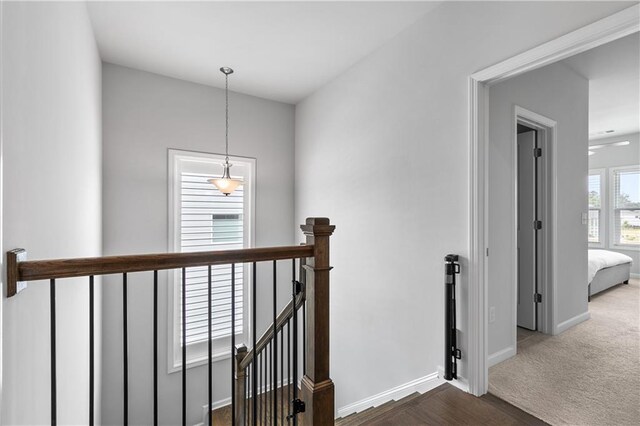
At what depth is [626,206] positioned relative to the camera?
234 inches

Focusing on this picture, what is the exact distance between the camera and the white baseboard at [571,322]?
3145 millimetres

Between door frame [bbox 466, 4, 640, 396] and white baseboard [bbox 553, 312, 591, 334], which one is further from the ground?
door frame [bbox 466, 4, 640, 396]

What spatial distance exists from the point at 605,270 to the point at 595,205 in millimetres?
2441

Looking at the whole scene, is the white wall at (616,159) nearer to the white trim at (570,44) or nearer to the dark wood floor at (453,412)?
the white trim at (570,44)

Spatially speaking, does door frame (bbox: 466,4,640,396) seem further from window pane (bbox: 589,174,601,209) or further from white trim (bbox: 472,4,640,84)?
window pane (bbox: 589,174,601,209)

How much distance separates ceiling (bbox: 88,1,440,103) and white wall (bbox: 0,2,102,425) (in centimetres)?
49

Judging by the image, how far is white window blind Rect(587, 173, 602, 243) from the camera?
20.6ft

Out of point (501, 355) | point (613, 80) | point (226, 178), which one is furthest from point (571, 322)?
point (226, 178)

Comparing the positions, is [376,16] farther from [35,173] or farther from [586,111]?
[586,111]

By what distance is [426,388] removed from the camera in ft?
7.47

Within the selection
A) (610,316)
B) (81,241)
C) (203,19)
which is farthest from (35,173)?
(610,316)

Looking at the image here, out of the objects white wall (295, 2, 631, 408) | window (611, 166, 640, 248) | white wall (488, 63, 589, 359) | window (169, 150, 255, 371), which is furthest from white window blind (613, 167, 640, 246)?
window (169, 150, 255, 371)

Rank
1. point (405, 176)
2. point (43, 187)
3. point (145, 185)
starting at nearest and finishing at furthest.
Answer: point (43, 187)
point (405, 176)
point (145, 185)

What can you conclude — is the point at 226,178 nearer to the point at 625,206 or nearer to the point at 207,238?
the point at 207,238
